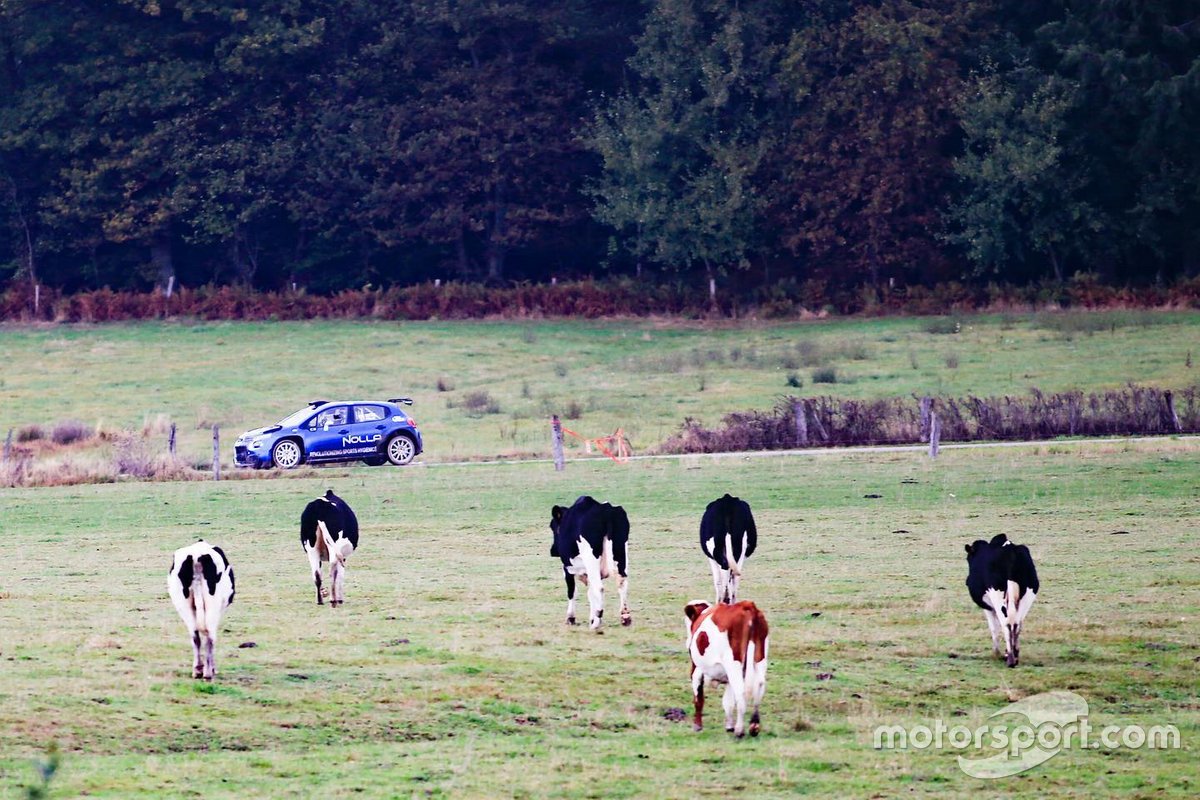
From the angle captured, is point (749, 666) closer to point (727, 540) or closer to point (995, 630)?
point (995, 630)

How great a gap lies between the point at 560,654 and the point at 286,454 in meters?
23.8

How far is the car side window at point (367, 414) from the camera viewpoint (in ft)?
136

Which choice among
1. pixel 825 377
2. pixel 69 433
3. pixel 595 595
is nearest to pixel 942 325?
pixel 825 377

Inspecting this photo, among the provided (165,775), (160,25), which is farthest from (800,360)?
(165,775)

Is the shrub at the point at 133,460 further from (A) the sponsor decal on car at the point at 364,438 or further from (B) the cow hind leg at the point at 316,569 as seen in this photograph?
(B) the cow hind leg at the point at 316,569

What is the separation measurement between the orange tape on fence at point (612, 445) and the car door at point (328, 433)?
5.51 metres

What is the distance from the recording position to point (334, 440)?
41.2 m

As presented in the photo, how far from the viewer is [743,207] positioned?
72.3 meters

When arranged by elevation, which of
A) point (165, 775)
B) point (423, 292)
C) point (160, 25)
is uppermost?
point (160, 25)

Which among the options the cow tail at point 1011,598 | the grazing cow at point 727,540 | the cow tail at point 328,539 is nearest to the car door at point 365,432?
the cow tail at point 328,539

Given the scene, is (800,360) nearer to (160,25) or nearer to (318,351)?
(318,351)

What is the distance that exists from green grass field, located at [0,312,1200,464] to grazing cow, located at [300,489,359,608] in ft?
68.0

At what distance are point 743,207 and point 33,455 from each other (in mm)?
34931

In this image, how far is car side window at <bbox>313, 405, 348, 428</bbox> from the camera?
41.3m
